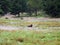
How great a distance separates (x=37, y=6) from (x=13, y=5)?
10.2 m

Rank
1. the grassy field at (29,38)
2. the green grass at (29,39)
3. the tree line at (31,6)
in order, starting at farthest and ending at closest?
the tree line at (31,6), the grassy field at (29,38), the green grass at (29,39)

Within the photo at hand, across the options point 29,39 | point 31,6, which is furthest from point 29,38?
point 31,6

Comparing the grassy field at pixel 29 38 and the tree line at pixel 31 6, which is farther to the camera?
the tree line at pixel 31 6

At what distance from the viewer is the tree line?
81312 millimetres

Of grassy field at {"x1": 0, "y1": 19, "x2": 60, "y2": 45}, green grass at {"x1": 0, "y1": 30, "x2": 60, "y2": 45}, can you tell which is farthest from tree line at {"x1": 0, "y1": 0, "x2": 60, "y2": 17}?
green grass at {"x1": 0, "y1": 30, "x2": 60, "y2": 45}

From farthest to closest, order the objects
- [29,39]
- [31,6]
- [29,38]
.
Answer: [31,6] < [29,38] < [29,39]

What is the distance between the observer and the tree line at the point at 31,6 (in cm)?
8131

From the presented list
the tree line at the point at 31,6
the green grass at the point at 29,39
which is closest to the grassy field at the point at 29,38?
the green grass at the point at 29,39

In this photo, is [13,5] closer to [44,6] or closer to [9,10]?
[9,10]

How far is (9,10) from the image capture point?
100688 mm

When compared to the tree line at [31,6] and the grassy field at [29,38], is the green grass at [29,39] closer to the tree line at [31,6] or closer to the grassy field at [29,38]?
the grassy field at [29,38]

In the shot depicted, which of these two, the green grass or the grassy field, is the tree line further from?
the green grass

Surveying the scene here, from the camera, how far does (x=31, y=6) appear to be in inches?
3856

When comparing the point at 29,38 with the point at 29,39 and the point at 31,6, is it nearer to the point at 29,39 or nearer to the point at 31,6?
the point at 29,39
